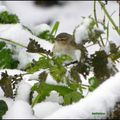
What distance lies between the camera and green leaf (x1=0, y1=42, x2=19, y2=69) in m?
2.49

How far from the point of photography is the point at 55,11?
4516 millimetres

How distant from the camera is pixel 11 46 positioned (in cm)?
257

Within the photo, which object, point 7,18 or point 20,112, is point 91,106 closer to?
point 20,112

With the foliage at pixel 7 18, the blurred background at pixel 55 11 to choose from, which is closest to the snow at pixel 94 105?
the foliage at pixel 7 18

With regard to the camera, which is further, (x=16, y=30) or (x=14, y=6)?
(x=14, y=6)

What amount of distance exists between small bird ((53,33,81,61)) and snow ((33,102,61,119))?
0.14 m

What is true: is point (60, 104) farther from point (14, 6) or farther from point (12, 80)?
point (14, 6)

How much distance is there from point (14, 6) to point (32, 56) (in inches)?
85.9

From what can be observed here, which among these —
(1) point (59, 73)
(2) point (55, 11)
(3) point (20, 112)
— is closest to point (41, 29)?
(2) point (55, 11)

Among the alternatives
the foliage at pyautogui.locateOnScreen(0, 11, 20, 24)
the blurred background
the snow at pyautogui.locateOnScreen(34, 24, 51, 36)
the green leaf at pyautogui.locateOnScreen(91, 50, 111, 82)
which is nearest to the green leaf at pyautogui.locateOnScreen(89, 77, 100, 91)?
the green leaf at pyautogui.locateOnScreen(91, 50, 111, 82)

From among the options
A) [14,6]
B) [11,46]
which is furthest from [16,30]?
[14,6]

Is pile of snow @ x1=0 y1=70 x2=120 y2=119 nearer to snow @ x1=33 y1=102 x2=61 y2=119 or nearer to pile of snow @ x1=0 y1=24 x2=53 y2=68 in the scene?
snow @ x1=33 y1=102 x2=61 y2=119

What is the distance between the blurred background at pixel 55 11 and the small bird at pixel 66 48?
7.76 feet

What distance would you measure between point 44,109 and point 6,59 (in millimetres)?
1247
